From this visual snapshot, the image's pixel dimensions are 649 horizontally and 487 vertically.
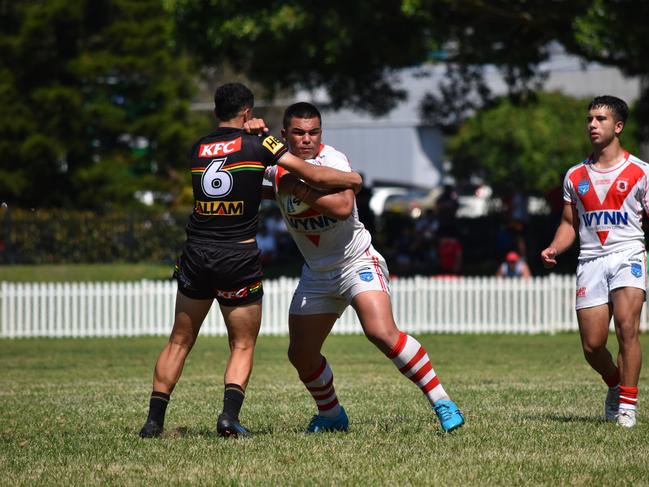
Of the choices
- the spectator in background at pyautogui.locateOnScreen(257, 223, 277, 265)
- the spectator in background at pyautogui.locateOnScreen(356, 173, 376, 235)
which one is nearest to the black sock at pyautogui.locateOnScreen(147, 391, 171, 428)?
the spectator in background at pyautogui.locateOnScreen(356, 173, 376, 235)

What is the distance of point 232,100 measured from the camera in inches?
300

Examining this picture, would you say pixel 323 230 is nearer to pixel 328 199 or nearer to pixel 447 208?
pixel 328 199

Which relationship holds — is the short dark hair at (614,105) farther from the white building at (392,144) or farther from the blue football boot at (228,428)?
the white building at (392,144)

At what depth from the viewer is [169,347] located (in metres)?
7.93

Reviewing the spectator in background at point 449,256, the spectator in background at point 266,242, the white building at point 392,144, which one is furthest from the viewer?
the white building at point 392,144

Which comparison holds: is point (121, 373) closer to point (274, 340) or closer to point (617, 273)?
point (274, 340)

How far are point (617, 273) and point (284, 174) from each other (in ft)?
8.14

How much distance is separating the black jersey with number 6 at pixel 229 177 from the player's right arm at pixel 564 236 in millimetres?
2242

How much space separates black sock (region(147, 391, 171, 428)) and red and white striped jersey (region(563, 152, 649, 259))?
3133mm

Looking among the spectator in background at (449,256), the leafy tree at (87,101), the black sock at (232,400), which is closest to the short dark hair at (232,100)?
the black sock at (232,400)

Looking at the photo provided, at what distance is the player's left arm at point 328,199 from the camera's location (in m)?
7.42

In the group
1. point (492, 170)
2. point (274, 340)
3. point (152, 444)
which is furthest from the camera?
point (492, 170)

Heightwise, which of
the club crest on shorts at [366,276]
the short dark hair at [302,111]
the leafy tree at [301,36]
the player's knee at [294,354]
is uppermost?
the leafy tree at [301,36]

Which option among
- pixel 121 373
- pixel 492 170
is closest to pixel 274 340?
pixel 121 373
